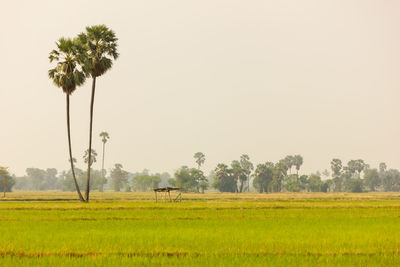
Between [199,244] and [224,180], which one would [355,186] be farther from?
[199,244]

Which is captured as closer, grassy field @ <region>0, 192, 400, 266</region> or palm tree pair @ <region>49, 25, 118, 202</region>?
grassy field @ <region>0, 192, 400, 266</region>

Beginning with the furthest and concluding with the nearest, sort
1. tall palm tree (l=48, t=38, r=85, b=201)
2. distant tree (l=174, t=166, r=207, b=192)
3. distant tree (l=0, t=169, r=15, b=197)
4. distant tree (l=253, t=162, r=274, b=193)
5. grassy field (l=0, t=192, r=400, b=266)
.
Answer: distant tree (l=253, t=162, r=274, b=193) → distant tree (l=174, t=166, r=207, b=192) → distant tree (l=0, t=169, r=15, b=197) → tall palm tree (l=48, t=38, r=85, b=201) → grassy field (l=0, t=192, r=400, b=266)

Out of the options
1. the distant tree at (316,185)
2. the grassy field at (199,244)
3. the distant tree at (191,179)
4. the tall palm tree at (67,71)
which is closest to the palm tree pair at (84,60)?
the tall palm tree at (67,71)

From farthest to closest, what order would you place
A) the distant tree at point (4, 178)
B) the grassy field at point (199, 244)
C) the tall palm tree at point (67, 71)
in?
the distant tree at point (4, 178) < the tall palm tree at point (67, 71) < the grassy field at point (199, 244)

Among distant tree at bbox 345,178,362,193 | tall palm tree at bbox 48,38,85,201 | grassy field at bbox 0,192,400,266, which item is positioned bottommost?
grassy field at bbox 0,192,400,266

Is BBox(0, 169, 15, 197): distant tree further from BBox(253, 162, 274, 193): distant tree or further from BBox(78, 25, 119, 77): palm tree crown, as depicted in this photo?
BBox(253, 162, 274, 193): distant tree

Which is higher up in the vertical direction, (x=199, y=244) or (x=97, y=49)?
(x=97, y=49)

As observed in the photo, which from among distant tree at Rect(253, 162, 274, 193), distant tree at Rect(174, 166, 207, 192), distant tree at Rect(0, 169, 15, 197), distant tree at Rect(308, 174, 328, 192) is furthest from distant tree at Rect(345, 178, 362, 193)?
distant tree at Rect(0, 169, 15, 197)

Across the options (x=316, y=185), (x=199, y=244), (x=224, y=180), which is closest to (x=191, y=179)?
(x=224, y=180)

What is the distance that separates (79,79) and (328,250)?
5135cm

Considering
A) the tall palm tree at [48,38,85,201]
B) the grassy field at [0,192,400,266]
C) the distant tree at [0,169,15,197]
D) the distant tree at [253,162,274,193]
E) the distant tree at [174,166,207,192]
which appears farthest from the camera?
the distant tree at [253,162,274,193]

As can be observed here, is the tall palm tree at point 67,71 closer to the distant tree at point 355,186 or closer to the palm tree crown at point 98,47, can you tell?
the palm tree crown at point 98,47

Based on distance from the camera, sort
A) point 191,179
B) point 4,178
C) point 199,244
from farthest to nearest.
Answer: point 191,179, point 4,178, point 199,244

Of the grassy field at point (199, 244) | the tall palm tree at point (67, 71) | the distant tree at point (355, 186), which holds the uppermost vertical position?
the tall palm tree at point (67, 71)
